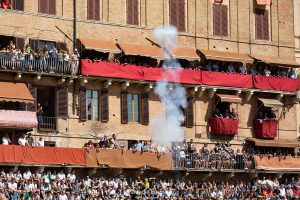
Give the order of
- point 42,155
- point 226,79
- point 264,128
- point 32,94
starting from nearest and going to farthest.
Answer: point 42,155 < point 32,94 < point 226,79 < point 264,128

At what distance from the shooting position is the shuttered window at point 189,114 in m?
77.6

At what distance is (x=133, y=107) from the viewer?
75.6 meters

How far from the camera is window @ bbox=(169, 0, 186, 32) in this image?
7806 cm

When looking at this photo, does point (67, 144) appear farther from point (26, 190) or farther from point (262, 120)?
point (262, 120)

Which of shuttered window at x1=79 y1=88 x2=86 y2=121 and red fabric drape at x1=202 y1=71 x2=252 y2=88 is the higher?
red fabric drape at x1=202 y1=71 x2=252 y2=88

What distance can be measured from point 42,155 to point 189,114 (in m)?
13.5

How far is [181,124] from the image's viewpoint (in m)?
77.1

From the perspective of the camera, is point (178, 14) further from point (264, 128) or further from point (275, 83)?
point (264, 128)

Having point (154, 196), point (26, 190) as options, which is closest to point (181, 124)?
point (154, 196)

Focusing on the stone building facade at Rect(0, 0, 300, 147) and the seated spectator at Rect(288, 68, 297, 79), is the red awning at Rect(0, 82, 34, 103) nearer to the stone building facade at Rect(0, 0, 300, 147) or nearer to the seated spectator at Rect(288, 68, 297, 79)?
the stone building facade at Rect(0, 0, 300, 147)

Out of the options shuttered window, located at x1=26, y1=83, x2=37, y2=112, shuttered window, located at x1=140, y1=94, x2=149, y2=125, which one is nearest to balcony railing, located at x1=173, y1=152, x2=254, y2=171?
shuttered window, located at x1=140, y1=94, x2=149, y2=125

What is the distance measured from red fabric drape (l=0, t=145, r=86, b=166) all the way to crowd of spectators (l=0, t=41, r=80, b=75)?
526cm

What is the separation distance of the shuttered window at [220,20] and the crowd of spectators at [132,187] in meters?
11.0

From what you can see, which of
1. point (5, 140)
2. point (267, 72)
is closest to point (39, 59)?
point (5, 140)
